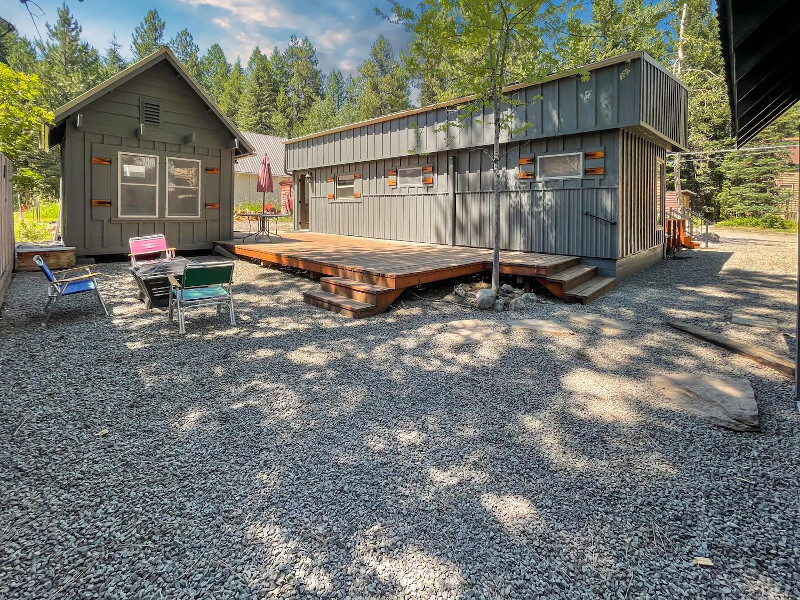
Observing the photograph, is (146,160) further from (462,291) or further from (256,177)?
(256,177)

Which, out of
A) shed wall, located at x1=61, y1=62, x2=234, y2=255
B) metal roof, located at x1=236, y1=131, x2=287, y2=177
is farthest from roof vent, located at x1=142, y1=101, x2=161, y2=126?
metal roof, located at x1=236, y1=131, x2=287, y2=177

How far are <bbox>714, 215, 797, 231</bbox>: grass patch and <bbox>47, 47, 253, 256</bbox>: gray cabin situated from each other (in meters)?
23.7

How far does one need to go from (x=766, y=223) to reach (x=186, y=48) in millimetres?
51154

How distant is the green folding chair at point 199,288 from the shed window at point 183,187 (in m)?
6.16

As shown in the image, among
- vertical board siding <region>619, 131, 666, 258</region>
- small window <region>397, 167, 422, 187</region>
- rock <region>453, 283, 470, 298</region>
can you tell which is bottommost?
rock <region>453, 283, 470, 298</region>

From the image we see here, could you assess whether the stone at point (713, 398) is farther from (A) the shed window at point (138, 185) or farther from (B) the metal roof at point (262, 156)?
(B) the metal roof at point (262, 156)

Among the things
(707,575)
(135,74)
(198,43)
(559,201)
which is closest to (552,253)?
(559,201)

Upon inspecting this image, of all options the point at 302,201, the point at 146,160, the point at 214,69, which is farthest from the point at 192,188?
the point at 214,69

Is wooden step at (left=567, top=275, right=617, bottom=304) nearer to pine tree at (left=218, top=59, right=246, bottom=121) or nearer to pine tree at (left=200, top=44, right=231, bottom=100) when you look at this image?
pine tree at (left=218, top=59, right=246, bottom=121)

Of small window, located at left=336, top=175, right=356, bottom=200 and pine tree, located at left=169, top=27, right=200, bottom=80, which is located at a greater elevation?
pine tree, located at left=169, top=27, right=200, bottom=80

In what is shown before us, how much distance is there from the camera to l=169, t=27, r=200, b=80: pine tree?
45828mm

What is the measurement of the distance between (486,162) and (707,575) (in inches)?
351

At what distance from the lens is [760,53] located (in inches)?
136

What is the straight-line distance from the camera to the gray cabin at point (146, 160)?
9.27 m
